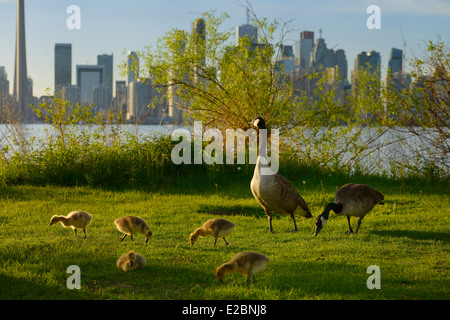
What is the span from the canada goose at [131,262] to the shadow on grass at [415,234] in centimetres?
484

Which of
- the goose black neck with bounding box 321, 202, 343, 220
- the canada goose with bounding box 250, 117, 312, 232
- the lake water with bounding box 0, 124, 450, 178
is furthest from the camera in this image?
the lake water with bounding box 0, 124, 450, 178

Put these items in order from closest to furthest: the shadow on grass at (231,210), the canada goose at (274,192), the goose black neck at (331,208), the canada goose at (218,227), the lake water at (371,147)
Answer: the canada goose at (218,227) < the goose black neck at (331,208) < the canada goose at (274,192) < the shadow on grass at (231,210) < the lake water at (371,147)

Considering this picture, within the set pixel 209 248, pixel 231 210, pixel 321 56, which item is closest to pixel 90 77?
pixel 321 56

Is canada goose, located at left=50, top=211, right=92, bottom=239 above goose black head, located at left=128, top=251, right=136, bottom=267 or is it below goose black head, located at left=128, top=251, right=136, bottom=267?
above

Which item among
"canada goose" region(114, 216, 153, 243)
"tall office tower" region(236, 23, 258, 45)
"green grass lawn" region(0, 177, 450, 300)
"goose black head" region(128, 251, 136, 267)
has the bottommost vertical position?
"green grass lawn" region(0, 177, 450, 300)

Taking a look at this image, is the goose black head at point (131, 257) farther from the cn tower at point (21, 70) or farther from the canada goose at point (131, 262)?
the cn tower at point (21, 70)

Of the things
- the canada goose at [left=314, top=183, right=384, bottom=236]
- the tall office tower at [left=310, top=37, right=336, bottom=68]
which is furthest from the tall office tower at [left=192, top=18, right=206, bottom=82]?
the canada goose at [left=314, top=183, right=384, bottom=236]

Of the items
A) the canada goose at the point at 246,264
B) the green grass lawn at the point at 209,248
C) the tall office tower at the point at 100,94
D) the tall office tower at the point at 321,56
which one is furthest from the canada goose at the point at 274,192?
the tall office tower at the point at 100,94

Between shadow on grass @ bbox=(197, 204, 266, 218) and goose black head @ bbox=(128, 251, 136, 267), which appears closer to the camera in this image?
goose black head @ bbox=(128, 251, 136, 267)

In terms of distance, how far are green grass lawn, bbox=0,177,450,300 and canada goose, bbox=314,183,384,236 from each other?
0.45 m

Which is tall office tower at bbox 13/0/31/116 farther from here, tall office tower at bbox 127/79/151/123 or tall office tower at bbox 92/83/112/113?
tall office tower at bbox 127/79/151/123

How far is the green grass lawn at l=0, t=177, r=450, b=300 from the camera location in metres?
5.70

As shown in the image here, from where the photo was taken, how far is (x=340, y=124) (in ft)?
54.1

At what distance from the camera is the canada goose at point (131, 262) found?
6117mm
